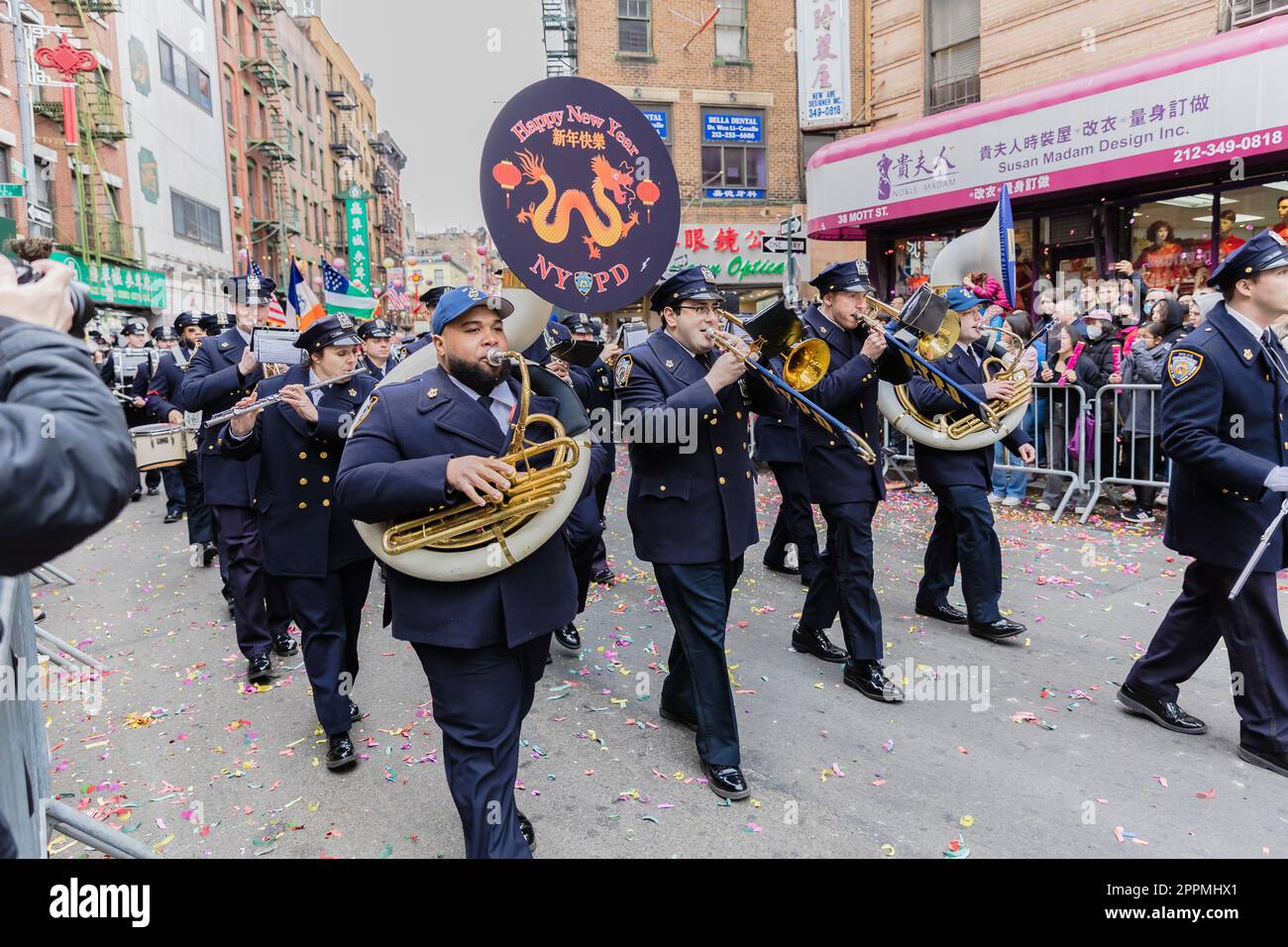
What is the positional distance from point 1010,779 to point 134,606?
688 cm

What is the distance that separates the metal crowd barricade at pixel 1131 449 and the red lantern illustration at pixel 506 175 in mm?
7192

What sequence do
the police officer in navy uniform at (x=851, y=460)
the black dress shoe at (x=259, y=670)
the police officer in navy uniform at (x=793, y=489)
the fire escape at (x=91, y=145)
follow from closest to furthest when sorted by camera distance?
the police officer in navy uniform at (x=851, y=460) → the black dress shoe at (x=259, y=670) → the police officer in navy uniform at (x=793, y=489) → the fire escape at (x=91, y=145)

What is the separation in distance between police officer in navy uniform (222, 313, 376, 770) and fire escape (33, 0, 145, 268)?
19577 millimetres

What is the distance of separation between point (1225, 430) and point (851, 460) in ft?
5.90

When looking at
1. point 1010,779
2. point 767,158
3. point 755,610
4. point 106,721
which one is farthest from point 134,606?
point 767,158

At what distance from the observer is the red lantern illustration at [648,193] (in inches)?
132

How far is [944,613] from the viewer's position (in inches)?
240

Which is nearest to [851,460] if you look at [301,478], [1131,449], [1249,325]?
[1249,325]

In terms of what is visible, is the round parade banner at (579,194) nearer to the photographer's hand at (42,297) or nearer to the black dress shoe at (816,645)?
the photographer's hand at (42,297)

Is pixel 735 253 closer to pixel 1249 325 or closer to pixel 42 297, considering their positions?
pixel 1249 325

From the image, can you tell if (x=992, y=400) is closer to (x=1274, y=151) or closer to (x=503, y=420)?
(x=503, y=420)

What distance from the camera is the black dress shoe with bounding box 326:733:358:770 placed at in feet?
13.6

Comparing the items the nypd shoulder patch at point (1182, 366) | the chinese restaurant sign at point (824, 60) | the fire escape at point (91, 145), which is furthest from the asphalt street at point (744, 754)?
the fire escape at point (91, 145)

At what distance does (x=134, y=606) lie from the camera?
23.8 ft
